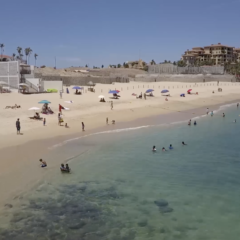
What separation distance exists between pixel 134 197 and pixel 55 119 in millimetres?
15583

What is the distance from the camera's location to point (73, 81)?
181 ft

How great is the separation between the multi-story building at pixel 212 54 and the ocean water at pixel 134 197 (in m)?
104

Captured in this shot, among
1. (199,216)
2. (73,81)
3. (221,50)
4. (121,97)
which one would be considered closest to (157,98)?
(121,97)

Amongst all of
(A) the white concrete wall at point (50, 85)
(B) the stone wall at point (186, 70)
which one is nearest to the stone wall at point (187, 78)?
(B) the stone wall at point (186, 70)

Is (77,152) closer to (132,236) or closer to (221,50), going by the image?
(132,236)

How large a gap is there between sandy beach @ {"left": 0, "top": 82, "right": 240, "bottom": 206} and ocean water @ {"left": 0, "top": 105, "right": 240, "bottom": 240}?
1.03 m

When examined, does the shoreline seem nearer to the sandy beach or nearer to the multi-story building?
the sandy beach

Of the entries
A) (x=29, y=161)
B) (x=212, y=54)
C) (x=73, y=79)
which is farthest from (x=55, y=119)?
(x=212, y=54)

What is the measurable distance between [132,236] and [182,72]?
71956 millimetres

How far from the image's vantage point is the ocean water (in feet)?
32.3

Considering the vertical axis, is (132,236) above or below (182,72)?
below

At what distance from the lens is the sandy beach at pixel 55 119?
47.8ft

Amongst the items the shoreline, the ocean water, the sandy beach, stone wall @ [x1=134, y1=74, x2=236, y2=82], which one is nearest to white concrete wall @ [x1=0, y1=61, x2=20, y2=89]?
the sandy beach

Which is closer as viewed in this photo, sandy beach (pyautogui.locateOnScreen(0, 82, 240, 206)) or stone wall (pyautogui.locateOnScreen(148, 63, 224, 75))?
sandy beach (pyautogui.locateOnScreen(0, 82, 240, 206))
